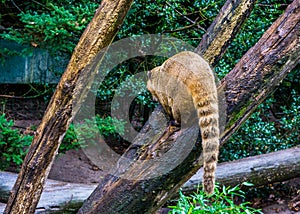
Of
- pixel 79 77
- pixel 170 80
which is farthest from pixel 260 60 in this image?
pixel 79 77

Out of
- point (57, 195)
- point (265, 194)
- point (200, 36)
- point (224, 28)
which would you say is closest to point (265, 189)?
point (265, 194)

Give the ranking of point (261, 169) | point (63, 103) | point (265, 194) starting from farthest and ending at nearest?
point (265, 194), point (261, 169), point (63, 103)

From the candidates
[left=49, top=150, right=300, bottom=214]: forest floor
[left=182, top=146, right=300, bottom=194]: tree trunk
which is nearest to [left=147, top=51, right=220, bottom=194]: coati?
[left=182, top=146, right=300, bottom=194]: tree trunk

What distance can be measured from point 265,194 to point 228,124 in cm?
233

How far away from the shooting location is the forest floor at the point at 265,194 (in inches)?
134

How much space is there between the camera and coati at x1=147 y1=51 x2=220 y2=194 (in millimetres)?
1314

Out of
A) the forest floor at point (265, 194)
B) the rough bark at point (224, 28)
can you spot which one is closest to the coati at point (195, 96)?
the rough bark at point (224, 28)

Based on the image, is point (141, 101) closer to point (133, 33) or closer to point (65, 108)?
point (133, 33)

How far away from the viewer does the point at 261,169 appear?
3102mm

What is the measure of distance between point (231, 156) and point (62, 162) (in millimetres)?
1708

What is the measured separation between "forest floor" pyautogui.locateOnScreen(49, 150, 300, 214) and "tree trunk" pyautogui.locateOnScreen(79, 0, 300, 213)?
187 cm

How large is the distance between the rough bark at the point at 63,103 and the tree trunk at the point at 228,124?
11.5 inches

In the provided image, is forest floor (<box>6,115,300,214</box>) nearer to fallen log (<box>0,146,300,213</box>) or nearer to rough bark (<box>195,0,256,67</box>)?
fallen log (<box>0,146,300,213</box>)

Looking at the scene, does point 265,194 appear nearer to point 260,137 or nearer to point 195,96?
point 260,137
